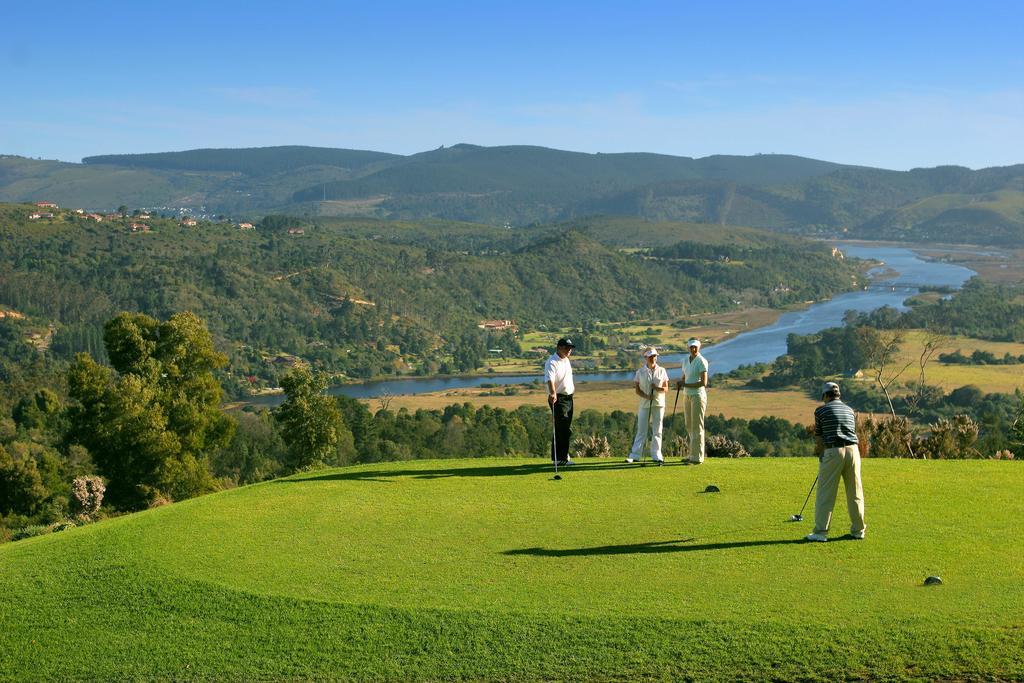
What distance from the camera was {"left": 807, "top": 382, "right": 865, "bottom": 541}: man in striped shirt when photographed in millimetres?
11984

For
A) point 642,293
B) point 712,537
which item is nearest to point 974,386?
point 712,537

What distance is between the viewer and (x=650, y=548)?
12.0 m

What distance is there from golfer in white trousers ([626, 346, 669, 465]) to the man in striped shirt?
4298 millimetres

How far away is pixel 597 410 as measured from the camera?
86688 millimetres

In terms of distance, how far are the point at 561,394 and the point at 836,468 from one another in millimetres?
5749

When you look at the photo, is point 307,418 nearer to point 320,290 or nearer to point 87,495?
point 87,495

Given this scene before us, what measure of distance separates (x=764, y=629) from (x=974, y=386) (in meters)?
82.8

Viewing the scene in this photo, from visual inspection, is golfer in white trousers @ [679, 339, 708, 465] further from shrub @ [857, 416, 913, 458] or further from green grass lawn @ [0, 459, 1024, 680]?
shrub @ [857, 416, 913, 458]

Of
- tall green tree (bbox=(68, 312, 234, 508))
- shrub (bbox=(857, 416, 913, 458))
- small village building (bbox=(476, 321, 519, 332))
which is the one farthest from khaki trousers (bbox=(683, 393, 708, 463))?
small village building (bbox=(476, 321, 519, 332))

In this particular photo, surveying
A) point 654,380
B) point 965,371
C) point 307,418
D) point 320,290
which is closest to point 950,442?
point 654,380

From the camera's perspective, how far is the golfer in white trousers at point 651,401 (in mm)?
16578

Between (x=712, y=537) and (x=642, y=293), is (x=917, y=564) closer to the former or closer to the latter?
(x=712, y=537)

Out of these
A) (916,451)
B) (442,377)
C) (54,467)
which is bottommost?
(442,377)

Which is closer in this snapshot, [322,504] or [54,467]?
[322,504]
